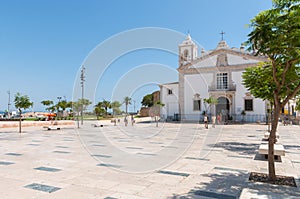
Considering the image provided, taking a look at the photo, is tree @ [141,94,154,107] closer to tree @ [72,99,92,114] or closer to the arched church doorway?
tree @ [72,99,92,114]

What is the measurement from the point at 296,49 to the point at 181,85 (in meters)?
32.8

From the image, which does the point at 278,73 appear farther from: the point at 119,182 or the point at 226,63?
the point at 226,63

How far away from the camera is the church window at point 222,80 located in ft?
114

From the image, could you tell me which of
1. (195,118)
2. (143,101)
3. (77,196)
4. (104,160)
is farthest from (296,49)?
(143,101)

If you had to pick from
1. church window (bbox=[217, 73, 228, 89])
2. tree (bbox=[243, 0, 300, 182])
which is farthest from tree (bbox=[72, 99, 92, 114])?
tree (bbox=[243, 0, 300, 182])

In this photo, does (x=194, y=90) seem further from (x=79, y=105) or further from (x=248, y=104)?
(x=79, y=105)

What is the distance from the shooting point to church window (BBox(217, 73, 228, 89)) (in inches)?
1372

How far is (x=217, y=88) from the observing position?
115 feet

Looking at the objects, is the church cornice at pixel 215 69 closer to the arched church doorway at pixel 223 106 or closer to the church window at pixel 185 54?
the church window at pixel 185 54

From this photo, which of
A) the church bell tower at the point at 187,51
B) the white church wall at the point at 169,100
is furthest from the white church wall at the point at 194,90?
the church bell tower at the point at 187,51

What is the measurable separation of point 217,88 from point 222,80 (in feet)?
4.51

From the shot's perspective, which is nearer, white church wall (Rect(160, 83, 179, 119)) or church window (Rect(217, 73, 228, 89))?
church window (Rect(217, 73, 228, 89))

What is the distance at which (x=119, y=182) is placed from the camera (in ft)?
16.2

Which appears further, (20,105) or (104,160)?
(20,105)
